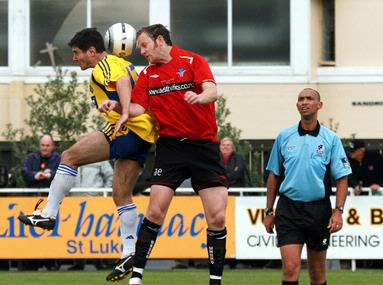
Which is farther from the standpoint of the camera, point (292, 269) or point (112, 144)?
point (112, 144)

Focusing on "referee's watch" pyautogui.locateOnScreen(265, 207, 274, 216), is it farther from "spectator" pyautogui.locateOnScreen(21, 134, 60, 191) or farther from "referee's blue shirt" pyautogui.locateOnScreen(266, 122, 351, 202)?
"spectator" pyautogui.locateOnScreen(21, 134, 60, 191)

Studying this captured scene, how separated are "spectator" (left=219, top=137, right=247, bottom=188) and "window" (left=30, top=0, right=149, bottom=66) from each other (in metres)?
6.97

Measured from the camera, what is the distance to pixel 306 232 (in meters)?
12.8

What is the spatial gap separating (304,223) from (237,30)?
15.0m

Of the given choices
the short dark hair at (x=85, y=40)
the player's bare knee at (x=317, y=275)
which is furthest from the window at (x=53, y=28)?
the player's bare knee at (x=317, y=275)

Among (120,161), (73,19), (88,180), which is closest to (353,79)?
(73,19)

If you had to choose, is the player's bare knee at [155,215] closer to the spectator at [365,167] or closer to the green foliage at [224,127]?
the spectator at [365,167]

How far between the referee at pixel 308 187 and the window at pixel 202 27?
47.9ft

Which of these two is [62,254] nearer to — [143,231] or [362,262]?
[362,262]

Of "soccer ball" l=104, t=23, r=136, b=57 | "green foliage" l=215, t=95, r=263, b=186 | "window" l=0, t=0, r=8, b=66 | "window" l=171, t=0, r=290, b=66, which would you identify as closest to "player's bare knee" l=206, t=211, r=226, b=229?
"soccer ball" l=104, t=23, r=136, b=57

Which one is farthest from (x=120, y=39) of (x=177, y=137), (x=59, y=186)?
(x=59, y=186)

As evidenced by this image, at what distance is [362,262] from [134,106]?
8.94m

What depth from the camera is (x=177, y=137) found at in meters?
12.6

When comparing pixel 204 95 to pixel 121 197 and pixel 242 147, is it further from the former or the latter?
pixel 242 147
